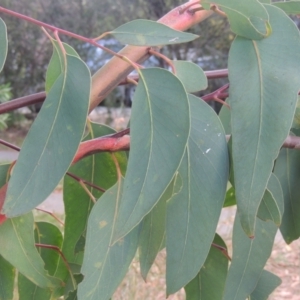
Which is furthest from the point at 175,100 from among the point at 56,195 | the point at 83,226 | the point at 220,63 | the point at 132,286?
the point at 220,63

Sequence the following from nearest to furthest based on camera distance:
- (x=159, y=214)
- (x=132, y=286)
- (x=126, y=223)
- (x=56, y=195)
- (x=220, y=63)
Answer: (x=126, y=223)
(x=159, y=214)
(x=132, y=286)
(x=56, y=195)
(x=220, y=63)

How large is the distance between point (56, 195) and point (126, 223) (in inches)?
128

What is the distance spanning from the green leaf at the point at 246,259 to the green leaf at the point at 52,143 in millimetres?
252

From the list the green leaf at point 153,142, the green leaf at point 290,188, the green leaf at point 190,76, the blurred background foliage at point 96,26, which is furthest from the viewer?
the blurred background foliage at point 96,26

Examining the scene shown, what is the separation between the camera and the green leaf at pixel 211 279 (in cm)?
65

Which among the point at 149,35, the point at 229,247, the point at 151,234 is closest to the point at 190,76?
the point at 149,35

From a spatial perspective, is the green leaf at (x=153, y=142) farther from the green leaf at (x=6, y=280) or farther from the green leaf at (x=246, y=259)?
the green leaf at (x=6, y=280)

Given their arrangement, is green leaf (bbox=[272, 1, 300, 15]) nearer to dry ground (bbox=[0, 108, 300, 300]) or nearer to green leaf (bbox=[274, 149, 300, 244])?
green leaf (bbox=[274, 149, 300, 244])

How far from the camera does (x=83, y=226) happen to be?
2.21 ft

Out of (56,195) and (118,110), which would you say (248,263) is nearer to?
(56,195)

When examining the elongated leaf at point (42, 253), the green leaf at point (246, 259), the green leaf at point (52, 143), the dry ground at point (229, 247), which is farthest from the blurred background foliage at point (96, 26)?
the green leaf at point (52, 143)

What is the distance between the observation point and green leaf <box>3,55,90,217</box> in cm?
41

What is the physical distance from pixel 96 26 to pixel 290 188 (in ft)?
14.2

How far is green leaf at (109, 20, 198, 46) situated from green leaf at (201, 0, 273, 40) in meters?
0.04
